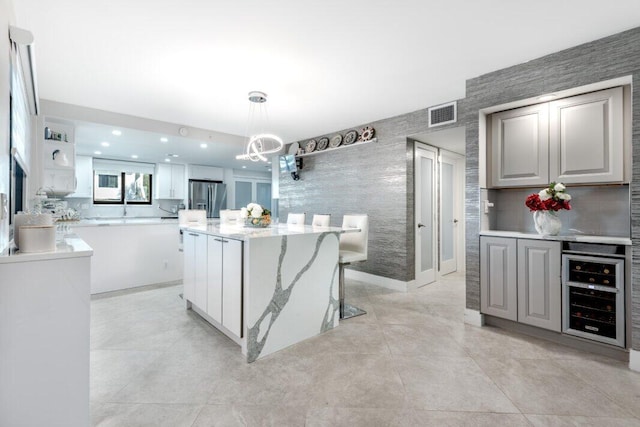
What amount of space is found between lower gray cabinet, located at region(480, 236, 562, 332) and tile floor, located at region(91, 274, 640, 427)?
0.23 meters

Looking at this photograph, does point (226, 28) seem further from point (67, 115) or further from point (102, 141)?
point (102, 141)

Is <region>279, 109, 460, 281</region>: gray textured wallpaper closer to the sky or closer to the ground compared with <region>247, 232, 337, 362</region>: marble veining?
closer to the sky

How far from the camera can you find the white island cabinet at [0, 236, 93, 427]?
4.00ft

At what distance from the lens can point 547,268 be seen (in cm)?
254

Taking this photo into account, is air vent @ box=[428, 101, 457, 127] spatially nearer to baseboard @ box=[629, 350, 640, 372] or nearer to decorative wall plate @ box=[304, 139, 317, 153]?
decorative wall plate @ box=[304, 139, 317, 153]

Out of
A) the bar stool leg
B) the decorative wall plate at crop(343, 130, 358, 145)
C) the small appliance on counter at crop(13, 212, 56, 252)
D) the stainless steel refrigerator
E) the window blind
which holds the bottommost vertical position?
the bar stool leg

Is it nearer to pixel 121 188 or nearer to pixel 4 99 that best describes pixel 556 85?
pixel 4 99

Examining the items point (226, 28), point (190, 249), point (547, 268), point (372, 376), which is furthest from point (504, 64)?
point (190, 249)

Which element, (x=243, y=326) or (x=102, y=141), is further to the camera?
(x=102, y=141)

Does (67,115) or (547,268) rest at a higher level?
(67,115)

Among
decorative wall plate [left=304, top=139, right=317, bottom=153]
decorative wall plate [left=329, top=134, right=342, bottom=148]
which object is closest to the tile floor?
decorative wall plate [left=329, top=134, right=342, bottom=148]

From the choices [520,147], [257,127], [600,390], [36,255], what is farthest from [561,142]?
[257,127]

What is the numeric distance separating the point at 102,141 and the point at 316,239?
458cm

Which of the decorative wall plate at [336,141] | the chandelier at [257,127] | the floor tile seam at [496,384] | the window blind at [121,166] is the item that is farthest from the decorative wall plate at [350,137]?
the window blind at [121,166]
